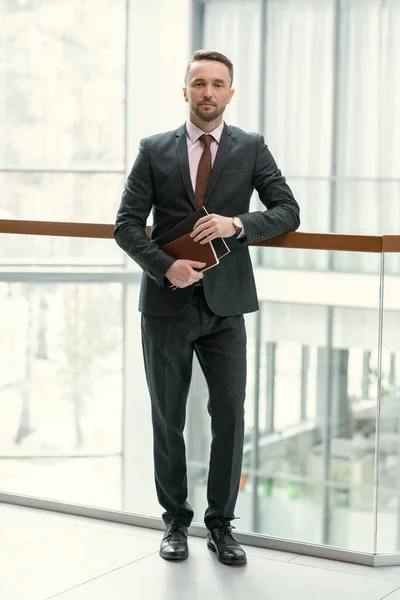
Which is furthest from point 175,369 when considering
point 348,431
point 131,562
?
point 348,431

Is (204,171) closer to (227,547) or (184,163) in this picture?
(184,163)

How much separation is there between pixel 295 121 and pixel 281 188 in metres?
8.02

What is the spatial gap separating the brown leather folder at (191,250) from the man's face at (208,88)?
41 centimetres

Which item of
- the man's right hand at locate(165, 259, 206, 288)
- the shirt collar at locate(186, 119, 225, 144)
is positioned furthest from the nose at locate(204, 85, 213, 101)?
the man's right hand at locate(165, 259, 206, 288)

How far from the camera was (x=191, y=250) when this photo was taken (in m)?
3.18

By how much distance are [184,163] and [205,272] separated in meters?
0.36

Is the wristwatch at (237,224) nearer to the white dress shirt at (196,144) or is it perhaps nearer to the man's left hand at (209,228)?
the man's left hand at (209,228)

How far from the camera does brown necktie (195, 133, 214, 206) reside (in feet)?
10.7

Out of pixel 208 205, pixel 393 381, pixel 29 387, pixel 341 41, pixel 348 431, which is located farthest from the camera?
pixel 341 41

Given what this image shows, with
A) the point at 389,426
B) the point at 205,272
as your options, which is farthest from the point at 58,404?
the point at 389,426

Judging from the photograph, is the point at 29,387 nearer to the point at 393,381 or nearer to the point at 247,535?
the point at 247,535

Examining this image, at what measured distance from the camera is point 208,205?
3.25 metres

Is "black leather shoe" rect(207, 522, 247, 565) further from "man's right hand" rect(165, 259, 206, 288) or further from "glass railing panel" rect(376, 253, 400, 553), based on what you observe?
"man's right hand" rect(165, 259, 206, 288)

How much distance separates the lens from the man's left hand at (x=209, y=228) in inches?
122
